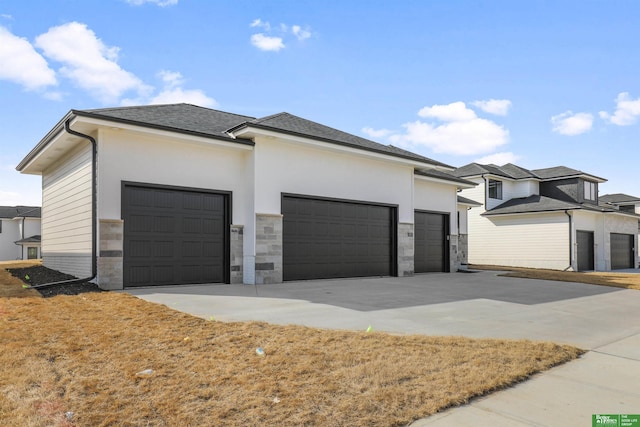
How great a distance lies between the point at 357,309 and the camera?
805 cm

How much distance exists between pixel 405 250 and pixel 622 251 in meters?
22.3

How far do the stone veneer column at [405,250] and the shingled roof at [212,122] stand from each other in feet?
8.95

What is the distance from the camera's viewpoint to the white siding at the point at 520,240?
2498 centimetres

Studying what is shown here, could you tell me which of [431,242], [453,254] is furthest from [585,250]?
[431,242]

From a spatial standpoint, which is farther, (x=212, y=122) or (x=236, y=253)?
(x=212, y=122)

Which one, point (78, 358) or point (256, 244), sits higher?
point (256, 244)

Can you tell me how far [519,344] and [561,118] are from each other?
16.3m

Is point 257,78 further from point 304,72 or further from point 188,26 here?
point 188,26


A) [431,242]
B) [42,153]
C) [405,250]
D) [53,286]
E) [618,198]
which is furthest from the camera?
[618,198]

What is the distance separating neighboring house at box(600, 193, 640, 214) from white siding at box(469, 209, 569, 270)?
1750cm

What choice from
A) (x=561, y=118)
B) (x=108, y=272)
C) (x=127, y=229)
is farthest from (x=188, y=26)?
(x=561, y=118)

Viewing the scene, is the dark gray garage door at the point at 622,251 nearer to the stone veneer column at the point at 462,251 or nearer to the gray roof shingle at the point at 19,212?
the stone veneer column at the point at 462,251

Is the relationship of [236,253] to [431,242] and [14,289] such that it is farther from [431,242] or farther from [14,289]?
[431,242]

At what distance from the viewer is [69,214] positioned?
504 inches
